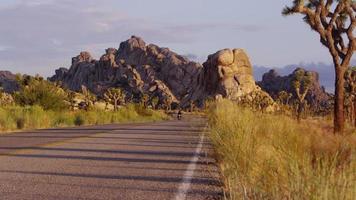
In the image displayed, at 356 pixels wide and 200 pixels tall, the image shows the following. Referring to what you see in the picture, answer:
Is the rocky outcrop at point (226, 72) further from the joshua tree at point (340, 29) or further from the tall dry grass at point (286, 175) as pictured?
the tall dry grass at point (286, 175)

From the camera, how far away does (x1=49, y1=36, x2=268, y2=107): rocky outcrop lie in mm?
115062

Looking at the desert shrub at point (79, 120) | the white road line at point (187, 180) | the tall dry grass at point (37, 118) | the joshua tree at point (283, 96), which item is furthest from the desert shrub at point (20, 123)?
the joshua tree at point (283, 96)

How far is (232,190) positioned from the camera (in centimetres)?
786

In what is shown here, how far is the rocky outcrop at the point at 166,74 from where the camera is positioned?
378 ft

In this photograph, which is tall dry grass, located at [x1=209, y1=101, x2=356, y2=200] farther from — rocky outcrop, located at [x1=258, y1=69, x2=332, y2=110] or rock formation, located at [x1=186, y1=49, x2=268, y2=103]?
rocky outcrop, located at [x1=258, y1=69, x2=332, y2=110]

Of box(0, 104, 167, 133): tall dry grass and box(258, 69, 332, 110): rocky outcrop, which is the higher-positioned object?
box(258, 69, 332, 110): rocky outcrop

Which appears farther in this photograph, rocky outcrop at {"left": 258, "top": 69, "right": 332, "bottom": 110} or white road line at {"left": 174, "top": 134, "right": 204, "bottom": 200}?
rocky outcrop at {"left": 258, "top": 69, "right": 332, "bottom": 110}

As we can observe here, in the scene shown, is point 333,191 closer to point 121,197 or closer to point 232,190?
point 232,190

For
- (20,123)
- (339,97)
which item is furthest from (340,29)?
(20,123)

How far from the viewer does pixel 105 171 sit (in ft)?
39.0

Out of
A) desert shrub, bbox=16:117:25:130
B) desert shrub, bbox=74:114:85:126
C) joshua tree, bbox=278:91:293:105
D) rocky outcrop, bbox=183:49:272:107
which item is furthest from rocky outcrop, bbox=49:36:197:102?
desert shrub, bbox=16:117:25:130

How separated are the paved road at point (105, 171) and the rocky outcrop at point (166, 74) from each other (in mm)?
92697

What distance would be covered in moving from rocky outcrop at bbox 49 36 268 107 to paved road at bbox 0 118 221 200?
304 ft

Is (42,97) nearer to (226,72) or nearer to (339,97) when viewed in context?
(339,97)
